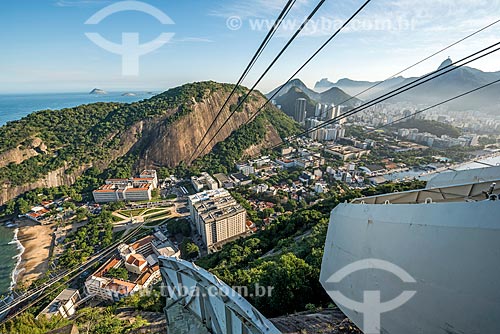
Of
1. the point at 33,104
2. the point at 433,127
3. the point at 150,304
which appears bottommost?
the point at 150,304

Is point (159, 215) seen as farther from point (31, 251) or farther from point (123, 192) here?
point (31, 251)

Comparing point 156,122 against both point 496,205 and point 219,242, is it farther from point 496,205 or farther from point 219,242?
point 496,205

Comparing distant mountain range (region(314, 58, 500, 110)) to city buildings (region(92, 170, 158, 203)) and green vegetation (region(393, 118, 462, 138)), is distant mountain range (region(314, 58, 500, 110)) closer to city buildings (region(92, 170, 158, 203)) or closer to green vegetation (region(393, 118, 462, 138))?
green vegetation (region(393, 118, 462, 138))

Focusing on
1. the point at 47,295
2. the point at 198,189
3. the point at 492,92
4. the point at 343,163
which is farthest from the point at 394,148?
the point at 492,92

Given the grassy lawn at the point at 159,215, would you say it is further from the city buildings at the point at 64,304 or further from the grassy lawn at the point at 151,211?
the city buildings at the point at 64,304

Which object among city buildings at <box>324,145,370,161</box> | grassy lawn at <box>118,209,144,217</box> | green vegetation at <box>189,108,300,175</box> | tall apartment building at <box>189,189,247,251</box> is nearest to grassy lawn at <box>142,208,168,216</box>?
grassy lawn at <box>118,209,144,217</box>

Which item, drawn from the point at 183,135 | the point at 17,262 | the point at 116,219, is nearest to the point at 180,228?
the point at 116,219

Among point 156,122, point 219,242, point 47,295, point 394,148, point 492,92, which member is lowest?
point 47,295
